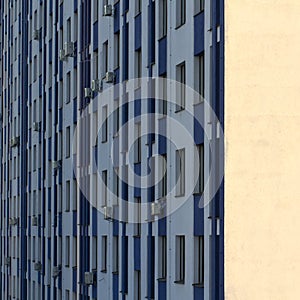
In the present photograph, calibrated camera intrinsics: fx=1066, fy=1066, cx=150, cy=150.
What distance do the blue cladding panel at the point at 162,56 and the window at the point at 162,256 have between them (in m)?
5.18

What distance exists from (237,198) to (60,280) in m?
20.7

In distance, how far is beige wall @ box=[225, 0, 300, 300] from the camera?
28688 mm

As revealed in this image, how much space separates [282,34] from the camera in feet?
97.1

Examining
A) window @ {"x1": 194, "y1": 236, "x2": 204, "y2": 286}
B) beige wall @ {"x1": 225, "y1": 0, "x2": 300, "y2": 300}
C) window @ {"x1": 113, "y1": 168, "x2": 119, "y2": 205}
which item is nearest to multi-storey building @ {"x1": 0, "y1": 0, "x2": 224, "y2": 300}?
window @ {"x1": 194, "y1": 236, "x2": 204, "y2": 286}

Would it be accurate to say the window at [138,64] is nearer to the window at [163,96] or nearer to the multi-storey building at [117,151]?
the multi-storey building at [117,151]

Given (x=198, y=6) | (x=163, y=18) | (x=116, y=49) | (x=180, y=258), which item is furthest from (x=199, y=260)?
(x=116, y=49)

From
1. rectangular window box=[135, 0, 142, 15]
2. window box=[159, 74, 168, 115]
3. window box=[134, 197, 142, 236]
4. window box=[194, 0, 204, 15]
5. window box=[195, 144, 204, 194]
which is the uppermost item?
rectangular window box=[135, 0, 142, 15]

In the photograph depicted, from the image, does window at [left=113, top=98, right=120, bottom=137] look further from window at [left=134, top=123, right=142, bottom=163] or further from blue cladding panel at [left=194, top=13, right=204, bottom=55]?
blue cladding panel at [left=194, top=13, right=204, bottom=55]

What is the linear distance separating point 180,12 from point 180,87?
2315 millimetres

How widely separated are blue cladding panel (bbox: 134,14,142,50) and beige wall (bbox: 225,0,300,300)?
269 inches

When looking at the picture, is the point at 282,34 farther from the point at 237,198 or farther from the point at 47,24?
the point at 47,24

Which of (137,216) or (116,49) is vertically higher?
(116,49)

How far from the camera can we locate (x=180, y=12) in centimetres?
3206

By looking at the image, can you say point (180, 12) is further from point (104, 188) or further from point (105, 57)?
point (104, 188)
